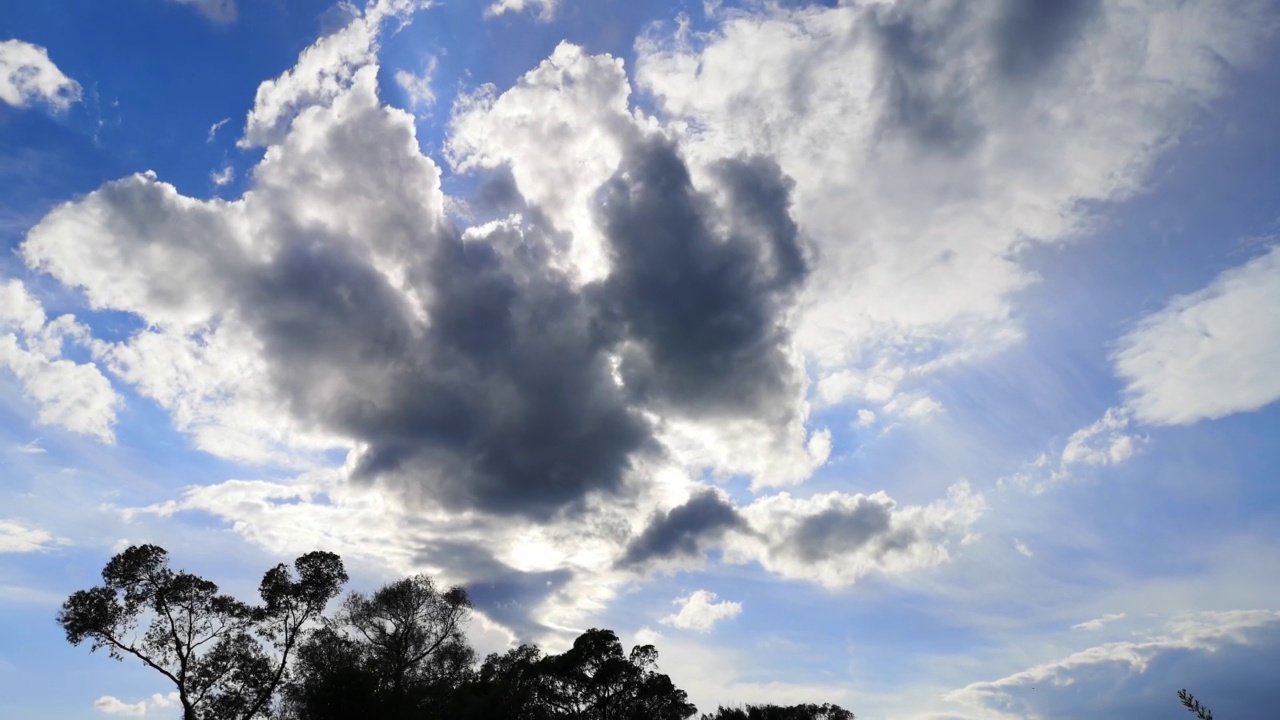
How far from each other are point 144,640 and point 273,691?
10.7 metres

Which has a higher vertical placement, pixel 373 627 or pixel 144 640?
pixel 373 627

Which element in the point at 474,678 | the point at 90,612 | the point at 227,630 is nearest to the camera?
the point at 90,612

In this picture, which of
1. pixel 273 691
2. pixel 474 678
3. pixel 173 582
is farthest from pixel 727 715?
pixel 173 582

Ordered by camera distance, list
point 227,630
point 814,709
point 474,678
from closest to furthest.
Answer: point 227,630 → point 474,678 → point 814,709

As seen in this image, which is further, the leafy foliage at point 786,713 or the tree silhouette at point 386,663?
the leafy foliage at point 786,713

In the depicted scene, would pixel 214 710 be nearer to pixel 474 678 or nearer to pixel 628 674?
pixel 474 678

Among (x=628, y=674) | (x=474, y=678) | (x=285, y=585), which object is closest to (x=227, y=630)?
(x=285, y=585)

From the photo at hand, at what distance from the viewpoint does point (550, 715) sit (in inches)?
3324

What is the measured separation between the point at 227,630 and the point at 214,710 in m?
5.94

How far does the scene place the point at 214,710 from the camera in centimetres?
5619

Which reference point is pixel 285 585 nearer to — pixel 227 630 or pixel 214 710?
pixel 227 630

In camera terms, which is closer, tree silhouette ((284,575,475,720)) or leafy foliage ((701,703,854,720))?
tree silhouette ((284,575,475,720))

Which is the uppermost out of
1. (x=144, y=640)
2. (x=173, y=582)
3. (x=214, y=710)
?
(x=173, y=582)

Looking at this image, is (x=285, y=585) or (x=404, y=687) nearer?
(x=285, y=585)
